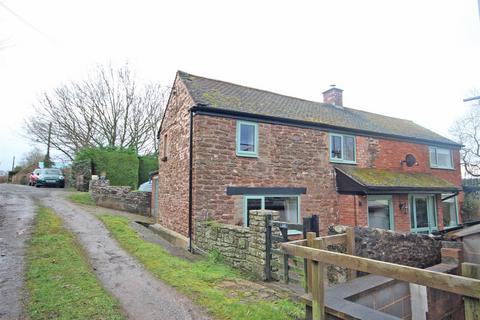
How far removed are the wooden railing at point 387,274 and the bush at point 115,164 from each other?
19.9 meters

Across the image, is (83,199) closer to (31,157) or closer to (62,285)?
(62,285)

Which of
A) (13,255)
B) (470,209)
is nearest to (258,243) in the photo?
(13,255)

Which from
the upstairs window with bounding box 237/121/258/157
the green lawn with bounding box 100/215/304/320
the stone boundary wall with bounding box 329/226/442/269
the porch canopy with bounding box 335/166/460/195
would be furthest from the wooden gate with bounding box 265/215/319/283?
the porch canopy with bounding box 335/166/460/195

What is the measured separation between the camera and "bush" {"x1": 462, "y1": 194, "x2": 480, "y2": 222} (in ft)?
57.1

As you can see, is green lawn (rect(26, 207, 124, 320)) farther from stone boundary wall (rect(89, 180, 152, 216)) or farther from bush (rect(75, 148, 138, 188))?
bush (rect(75, 148, 138, 188))

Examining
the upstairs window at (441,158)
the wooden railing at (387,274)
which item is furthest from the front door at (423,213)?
the wooden railing at (387,274)

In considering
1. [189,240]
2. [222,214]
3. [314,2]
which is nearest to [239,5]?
[314,2]

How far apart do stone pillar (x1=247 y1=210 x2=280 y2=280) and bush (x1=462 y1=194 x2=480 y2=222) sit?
56.8 feet

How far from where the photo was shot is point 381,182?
12383 millimetres

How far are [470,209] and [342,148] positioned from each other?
37.7ft

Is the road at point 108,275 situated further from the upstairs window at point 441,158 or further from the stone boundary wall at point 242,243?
the upstairs window at point 441,158

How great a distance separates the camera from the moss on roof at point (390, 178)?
12.2 meters

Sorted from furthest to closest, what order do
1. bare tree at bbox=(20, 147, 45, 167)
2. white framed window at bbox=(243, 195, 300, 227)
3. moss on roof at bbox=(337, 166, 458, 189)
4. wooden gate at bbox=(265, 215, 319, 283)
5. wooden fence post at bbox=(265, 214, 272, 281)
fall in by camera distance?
bare tree at bbox=(20, 147, 45, 167), moss on roof at bbox=(337, 166, 458, 189), white framed window at bbox=(243, 195, 300, 227), wooden fence post at bbox=(265, 214, 272, 281), wooden gate at bbox=(265, 215, 319, 283)

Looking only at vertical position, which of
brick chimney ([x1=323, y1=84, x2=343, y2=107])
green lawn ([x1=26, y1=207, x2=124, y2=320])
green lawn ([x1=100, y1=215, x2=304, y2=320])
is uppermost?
brick chimney ([x1=323, y1=84, x2=343, y2=107])
